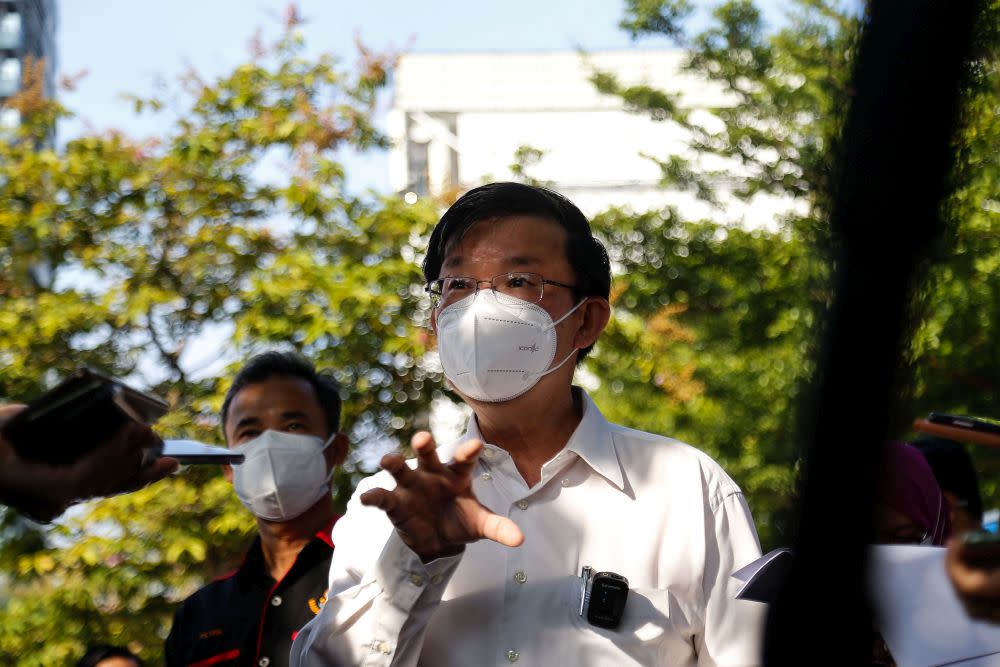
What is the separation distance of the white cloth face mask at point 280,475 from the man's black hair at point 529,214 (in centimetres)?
132

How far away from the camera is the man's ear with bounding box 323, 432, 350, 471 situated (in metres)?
4.32

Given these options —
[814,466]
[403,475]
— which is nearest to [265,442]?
[403,475]

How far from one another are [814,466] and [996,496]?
902 centimetres

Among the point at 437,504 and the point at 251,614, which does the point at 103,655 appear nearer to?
the point at 251,614

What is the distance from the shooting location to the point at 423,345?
671 cm

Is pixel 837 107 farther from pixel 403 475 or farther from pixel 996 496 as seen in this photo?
pixel 996 496

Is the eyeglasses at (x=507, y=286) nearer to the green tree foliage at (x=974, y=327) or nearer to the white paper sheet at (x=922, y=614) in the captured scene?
the white paper sheet at (x=922, y=614)

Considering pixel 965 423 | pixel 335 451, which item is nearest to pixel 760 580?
pixel 965 423

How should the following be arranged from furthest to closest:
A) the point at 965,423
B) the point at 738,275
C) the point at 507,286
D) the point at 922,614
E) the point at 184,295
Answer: the point at 738,275 → the point at 184,295 → the point at 507,286 → the point at 965,423 → the point at 922,614

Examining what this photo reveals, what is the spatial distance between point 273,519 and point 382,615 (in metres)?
1.90

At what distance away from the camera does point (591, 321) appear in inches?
120

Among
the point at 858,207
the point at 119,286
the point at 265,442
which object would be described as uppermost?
the point at 858,207

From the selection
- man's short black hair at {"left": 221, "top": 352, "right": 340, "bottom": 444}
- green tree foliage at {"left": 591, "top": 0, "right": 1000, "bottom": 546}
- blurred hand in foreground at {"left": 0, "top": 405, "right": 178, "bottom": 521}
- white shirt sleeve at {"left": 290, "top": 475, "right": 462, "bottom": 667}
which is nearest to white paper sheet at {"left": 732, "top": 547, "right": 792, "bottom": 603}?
white shirt sleeve at {"left": 290, "top": 475, "right": 462, "bottom": 667}

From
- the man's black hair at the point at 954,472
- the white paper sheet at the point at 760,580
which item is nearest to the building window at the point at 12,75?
the man's black hair at the point at 954,472
